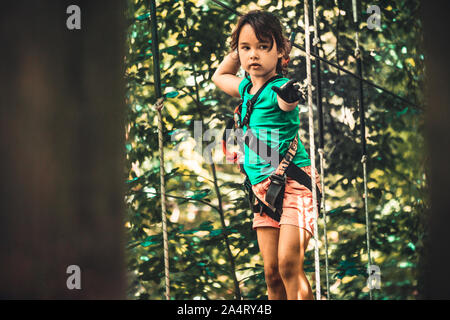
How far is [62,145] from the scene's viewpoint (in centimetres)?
73

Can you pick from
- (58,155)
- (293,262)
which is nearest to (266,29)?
(293,262)

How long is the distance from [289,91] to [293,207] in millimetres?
347

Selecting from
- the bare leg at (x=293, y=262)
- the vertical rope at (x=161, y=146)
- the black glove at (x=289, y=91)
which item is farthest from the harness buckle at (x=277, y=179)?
the vertical rope at (x=161, y=146)

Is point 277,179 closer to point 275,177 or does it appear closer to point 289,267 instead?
point 275,177

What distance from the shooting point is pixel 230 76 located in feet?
6.16

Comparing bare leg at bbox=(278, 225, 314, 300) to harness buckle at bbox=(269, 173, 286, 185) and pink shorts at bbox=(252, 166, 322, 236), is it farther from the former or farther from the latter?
harness buckle at bbox=(269, 173, 286, 185)

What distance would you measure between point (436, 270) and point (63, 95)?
64 centimetres

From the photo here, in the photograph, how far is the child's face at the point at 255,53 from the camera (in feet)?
5.47

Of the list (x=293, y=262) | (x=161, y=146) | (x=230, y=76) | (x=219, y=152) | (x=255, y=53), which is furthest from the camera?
(x=219, y=152)

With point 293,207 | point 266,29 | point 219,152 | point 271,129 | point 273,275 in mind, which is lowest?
point 273,275

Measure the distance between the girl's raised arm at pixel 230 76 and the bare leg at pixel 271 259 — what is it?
0.48 metres

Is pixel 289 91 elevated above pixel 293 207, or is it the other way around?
pixel 289 91

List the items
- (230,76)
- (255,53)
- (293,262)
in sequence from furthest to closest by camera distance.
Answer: (230,76), (255,53), (293,262)
